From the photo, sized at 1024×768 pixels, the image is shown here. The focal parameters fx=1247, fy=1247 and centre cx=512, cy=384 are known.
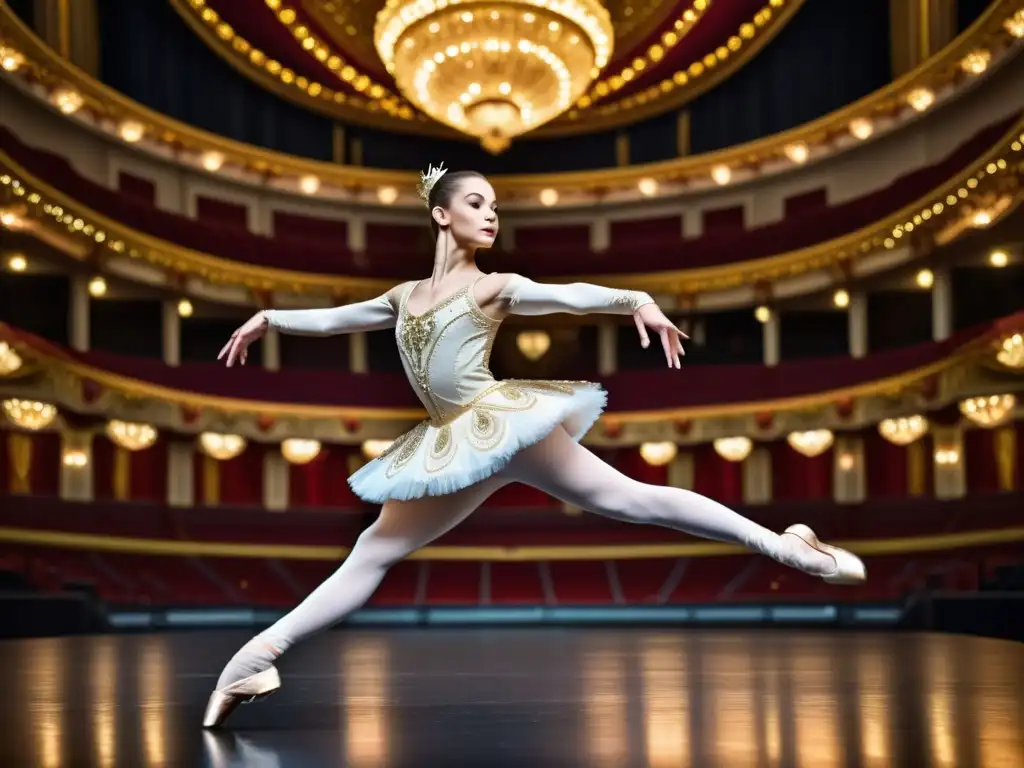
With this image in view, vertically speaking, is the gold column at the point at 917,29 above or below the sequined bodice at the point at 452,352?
above

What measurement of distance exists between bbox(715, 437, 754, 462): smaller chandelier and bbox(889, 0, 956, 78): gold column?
6.77 m

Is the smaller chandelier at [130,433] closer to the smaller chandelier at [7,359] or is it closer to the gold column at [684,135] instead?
the smaller chandelier at [7,359]

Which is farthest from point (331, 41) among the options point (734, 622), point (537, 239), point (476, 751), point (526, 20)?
point (476, 751)

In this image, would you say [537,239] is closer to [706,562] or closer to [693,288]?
[693,288]

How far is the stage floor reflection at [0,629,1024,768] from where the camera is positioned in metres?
2.82

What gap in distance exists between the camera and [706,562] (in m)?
19.4

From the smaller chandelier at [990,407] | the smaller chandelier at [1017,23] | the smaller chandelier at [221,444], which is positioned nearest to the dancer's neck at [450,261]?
the smaller chandelier at [990,407]

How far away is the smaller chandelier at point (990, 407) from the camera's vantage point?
50.6 ft

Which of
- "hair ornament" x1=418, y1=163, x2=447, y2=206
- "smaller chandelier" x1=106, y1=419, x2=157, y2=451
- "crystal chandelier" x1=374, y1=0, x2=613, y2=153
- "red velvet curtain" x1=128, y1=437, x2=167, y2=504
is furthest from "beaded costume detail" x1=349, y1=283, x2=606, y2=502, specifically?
"red velvet curtain" x1=128, y1=437, x2=167, y2=504

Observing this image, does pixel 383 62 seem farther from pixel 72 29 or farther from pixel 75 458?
pixel 75 458

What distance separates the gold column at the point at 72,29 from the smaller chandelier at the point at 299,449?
284 inches

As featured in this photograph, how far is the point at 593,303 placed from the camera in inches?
141

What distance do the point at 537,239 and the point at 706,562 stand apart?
361 inches

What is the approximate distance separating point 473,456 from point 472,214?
80 cm
